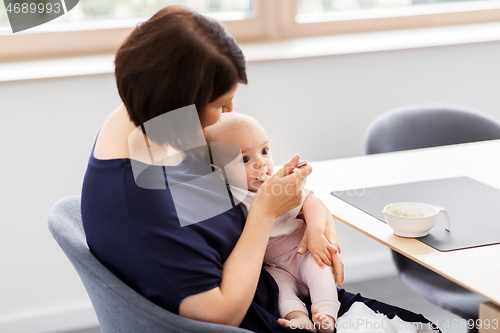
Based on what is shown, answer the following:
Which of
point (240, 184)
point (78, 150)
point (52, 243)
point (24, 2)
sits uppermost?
point (24, 2)

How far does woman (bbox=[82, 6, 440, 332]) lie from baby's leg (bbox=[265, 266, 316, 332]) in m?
0.18

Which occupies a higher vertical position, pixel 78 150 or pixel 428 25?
pixel 428 25

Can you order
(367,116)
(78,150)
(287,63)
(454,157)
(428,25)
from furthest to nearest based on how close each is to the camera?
1. (428,25)
2. (367,116)
3. (287,63)
4. (78,150)
5. (454,157)

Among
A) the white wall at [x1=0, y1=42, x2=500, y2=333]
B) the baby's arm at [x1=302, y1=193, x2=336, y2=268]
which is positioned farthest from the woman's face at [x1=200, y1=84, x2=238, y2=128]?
the white wall at [x1=0, y1=42, x2=500, y2=333]

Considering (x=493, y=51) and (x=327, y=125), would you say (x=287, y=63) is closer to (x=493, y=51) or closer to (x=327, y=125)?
(x=327, y=125)

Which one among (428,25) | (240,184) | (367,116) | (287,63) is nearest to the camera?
(240,184)

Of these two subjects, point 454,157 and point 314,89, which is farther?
point 314,89

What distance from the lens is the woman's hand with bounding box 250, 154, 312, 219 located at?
3.51ft

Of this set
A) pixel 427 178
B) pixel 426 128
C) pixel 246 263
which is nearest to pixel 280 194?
pixel 246 263

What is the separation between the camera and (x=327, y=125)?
7.69 ft

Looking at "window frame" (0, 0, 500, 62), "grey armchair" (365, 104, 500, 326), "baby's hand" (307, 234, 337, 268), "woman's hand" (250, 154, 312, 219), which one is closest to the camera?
"woman's hand" (250, 154, 312, 219)

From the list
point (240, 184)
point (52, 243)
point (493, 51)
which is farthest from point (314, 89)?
point (52, 243)

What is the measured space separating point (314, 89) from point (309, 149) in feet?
0.90

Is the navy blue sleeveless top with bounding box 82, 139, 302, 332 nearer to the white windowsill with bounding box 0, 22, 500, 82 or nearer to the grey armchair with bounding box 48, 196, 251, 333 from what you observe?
the grey armchair with bounding box 48, 196, 251, 333
